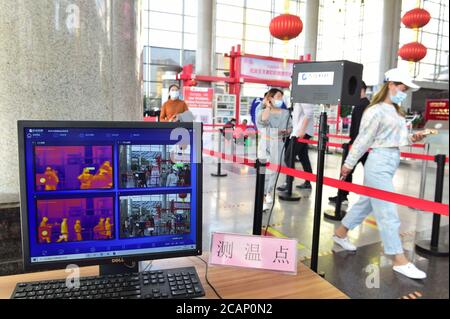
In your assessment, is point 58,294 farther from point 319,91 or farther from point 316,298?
point 319,91

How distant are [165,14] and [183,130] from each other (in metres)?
16.8

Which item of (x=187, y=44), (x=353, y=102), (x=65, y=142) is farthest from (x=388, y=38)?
(x=65, y=142)

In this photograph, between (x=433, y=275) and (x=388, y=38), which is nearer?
(x=433, y=275)

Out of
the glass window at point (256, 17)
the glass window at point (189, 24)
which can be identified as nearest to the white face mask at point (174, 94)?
the glass window at point (189, 24)

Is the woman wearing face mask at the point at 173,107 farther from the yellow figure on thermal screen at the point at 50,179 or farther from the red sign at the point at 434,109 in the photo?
the red sign at the point at 434,109

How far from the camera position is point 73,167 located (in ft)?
3.35

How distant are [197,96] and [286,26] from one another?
10.9 feet

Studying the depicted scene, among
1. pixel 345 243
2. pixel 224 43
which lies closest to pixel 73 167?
pixel 345 243

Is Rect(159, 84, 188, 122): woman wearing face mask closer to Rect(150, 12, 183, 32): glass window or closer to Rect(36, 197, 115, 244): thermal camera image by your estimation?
Rect(36, 197, 115, 244): thermal camera image

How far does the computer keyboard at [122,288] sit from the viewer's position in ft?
3.31

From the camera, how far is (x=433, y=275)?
2.78m

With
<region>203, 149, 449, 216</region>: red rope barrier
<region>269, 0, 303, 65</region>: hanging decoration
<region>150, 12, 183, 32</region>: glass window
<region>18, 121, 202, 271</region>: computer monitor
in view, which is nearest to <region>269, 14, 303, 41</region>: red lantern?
<region>269, 0, 303, 65</region>: hanging decoration

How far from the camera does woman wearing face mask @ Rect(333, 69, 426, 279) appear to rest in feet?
8.50

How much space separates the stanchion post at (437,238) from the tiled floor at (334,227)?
0.26ft
